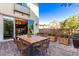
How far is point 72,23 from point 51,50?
940 millimetres

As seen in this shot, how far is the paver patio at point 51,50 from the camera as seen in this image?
14.4ft

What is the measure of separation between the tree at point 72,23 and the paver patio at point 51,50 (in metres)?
0.47

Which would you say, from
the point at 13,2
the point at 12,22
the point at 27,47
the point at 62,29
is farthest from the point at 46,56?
the point at 13,2

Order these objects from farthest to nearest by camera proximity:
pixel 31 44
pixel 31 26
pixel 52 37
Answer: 1. pixel 31 26
2. pixel 52 37
3. pixel 31 44

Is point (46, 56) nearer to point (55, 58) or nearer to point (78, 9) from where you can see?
point (55, 58)

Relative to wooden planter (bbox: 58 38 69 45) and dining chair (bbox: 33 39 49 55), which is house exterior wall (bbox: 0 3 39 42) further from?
wooden planter (bbox: 58 38 69 45)

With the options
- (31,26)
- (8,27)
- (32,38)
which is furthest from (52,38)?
(8,27)

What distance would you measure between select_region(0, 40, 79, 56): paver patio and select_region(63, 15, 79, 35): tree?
47 cm

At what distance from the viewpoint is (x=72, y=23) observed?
4.48 meters

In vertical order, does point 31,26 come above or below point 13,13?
below

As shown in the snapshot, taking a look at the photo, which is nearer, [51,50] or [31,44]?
[31,44]

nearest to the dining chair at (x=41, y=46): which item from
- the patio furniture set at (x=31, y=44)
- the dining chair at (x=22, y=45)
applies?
the patio furniture set at (x=31, y=44)

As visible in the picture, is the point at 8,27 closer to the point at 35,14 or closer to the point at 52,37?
the point at 35,14

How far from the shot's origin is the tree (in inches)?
175
